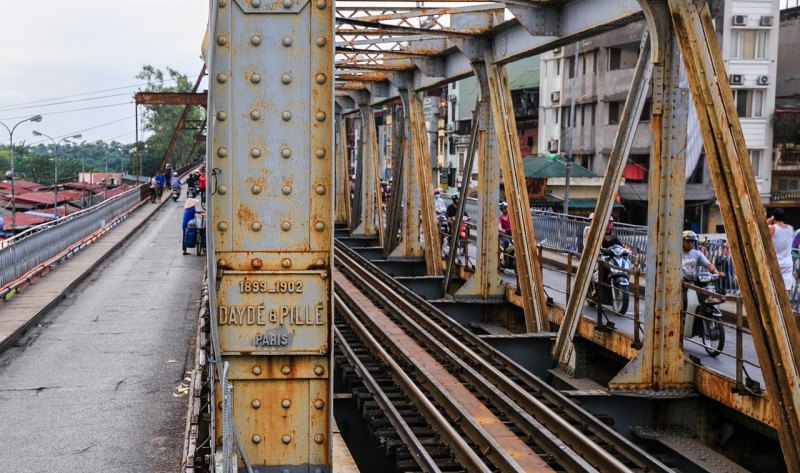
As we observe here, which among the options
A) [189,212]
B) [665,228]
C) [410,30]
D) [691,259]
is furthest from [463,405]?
[189,212]

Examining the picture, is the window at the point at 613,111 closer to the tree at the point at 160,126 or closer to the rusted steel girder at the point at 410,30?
the rusted steel girder at the point at 410,30

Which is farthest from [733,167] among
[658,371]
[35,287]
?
[35,287]

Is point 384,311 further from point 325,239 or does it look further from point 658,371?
point 325,239

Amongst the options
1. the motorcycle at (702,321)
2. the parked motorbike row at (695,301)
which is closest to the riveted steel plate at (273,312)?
the parked motorbike row at (695,301)

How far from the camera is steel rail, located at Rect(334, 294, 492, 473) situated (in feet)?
31.2

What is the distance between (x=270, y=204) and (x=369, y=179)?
83.9 feet

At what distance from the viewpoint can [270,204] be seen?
17.7 feet

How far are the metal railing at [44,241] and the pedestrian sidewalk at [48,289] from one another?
0.37 metres

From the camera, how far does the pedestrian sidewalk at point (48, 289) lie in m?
15.9

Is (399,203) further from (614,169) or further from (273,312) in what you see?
(273,312)

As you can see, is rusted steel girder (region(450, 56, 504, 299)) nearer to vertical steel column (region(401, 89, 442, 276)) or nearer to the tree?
vertical steel column (region(401, 89, 442, 276))

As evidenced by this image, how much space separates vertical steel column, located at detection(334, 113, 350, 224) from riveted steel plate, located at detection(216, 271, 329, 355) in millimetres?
29903

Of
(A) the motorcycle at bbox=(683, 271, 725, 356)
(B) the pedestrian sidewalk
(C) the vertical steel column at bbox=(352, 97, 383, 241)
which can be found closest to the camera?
(A) the motorcycle at bbox=(683, 271, 725, 356)

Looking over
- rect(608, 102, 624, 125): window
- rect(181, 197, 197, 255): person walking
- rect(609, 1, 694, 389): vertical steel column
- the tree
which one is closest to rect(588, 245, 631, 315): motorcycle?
rect(609, 1, 694, 389): vertical steel column
